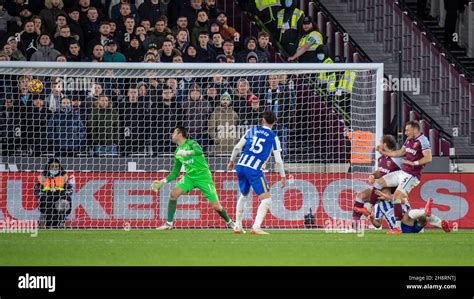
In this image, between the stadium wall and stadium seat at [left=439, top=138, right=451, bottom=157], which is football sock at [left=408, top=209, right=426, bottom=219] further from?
stadium seat at [left=439, top=138, right=451, bottom=157]

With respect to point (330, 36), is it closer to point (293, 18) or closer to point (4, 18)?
point (293, 18)

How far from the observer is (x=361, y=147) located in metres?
20.2

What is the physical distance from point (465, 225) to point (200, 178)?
4.82 metres

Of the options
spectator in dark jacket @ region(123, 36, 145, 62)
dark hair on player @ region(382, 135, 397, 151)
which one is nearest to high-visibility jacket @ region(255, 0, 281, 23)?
spectator in dark jacket @ region(123, 36, 145, 62)

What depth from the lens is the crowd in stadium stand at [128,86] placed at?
20.4 metres

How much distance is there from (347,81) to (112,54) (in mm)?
4139

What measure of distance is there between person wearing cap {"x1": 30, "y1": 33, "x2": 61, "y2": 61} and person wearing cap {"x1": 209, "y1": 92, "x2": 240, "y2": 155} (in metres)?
3.12

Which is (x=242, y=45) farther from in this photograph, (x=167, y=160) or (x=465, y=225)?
(x=465, y=225)

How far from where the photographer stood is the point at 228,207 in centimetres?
2083

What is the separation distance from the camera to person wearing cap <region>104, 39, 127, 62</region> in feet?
71.6

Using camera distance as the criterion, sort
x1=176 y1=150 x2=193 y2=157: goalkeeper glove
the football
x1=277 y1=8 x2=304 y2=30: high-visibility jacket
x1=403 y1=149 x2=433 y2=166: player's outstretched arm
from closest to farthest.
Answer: x1=403 y1=149 x2=433 y2=166: player's outstretched arm < x1=176 y1=150 x2=193 y2=157: goalkeeper glove < the football < x1=277 y1=8 x2=304 y2=30: high-visibility jacket

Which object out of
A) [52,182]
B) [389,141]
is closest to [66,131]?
[52,182]
